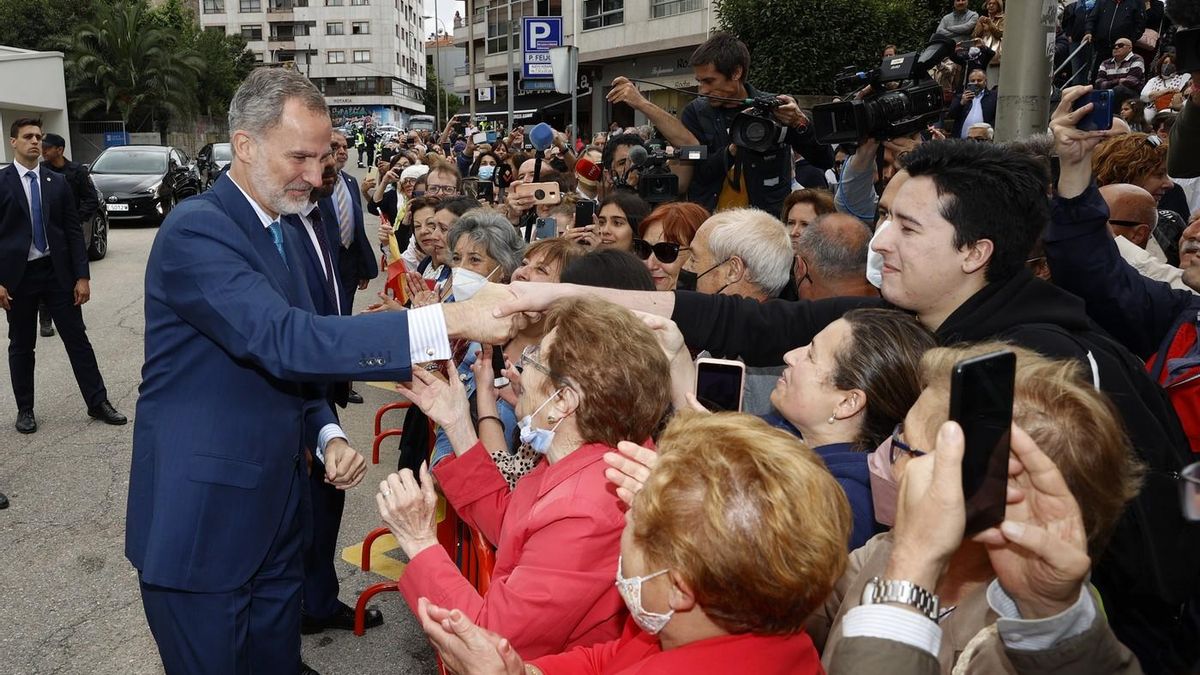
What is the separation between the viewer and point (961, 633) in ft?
5.74

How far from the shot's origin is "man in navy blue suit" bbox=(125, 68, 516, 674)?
233 cm

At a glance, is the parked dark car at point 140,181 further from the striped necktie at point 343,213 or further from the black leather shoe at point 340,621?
the black leather shoe at point 340,621

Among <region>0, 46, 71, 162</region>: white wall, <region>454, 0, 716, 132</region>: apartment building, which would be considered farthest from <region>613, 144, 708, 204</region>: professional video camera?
<region>0, 46, 71, 162</region>: white wall

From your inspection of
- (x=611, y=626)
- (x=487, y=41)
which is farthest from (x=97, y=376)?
(x=487, y=41)

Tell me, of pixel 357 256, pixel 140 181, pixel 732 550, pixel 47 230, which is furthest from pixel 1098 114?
pixel 140 181

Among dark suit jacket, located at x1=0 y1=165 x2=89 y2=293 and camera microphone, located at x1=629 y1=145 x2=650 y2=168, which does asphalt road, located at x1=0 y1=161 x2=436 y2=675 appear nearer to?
dark suit jacket, located at x1=0 y1=165 x2=89 y2=293

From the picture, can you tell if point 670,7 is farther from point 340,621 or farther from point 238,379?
point 238,379

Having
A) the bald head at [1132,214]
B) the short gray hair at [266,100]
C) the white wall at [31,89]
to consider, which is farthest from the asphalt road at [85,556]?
the white wall at [31,89]

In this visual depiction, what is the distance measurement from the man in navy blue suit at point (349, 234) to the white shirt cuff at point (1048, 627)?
532 cm

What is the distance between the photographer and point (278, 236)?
276cm

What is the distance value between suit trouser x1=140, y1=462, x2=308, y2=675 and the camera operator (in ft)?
11.7

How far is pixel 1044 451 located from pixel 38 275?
7.23 metres

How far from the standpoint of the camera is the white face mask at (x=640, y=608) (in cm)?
168

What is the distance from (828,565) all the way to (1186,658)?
3.81 feet
